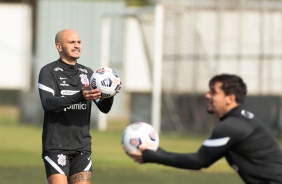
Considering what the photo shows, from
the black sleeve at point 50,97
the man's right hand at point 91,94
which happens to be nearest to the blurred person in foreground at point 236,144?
the man's right hand at point 91,94

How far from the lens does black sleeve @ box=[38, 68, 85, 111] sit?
11.4m

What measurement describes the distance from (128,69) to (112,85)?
27.3 m

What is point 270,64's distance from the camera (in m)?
35.5

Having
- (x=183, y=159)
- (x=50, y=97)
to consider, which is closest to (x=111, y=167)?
(x=50, y=97)

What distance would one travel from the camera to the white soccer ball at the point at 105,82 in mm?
11578

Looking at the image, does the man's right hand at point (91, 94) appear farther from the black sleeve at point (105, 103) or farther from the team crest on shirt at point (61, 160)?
the team crest on shirt at point (61, 160)

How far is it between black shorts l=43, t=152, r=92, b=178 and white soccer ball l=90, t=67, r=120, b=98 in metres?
0.87

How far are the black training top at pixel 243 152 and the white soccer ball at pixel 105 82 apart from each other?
2377 mm

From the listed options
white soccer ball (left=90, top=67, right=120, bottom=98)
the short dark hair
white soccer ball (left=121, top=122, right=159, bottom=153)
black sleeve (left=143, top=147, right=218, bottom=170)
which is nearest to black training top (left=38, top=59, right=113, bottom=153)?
white soccer ball (left=90, top=67, right=120, bottom=98)

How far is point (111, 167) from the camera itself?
22.8 m

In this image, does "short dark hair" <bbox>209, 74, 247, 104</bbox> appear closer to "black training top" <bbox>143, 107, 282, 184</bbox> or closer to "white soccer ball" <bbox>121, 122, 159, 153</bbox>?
"black training top" <bbox>143, 107, 282, 184</bbox>

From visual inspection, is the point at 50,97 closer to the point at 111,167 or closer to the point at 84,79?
the point at 84,79

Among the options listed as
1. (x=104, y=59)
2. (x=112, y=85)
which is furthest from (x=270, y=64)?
(x=112, y=85)

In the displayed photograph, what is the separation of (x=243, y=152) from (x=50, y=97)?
3140mm
